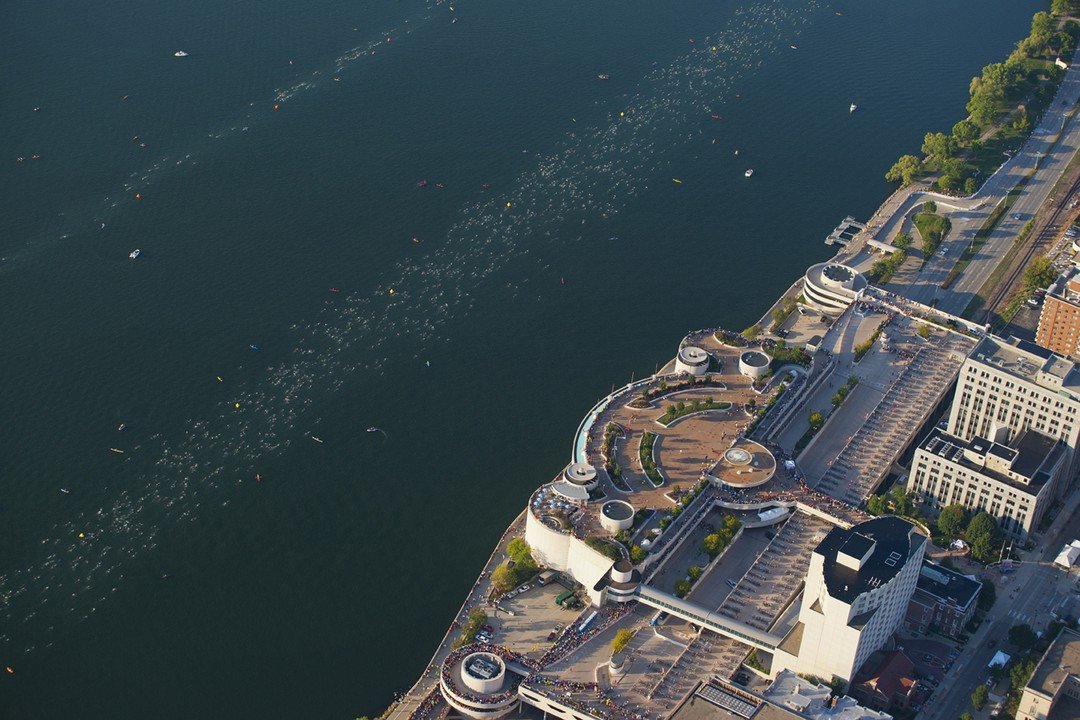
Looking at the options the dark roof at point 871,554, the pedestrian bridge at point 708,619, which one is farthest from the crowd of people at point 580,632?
the dark roof at point 871,554

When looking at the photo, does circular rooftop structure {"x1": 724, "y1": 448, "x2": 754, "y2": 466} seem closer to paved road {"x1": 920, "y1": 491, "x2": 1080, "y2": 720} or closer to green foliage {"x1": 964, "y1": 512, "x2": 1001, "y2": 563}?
green foliage {"x1": 964, "y1": 512, "x2": 1001, "y2": 563}

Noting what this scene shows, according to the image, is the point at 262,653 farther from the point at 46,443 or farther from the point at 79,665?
the point at 46,443

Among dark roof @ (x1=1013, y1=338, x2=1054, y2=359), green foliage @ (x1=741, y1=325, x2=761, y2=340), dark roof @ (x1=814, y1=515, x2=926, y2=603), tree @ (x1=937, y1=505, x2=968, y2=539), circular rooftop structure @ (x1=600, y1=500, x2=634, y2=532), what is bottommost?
tree @ (x1=937, y1=505, x2=968, y2=539)

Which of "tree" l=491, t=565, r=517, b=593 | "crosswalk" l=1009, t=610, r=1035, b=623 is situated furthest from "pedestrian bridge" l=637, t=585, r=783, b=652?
"crosswalk" l=1009, t=610, r=1035, b=623

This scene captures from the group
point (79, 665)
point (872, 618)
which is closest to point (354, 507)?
point (79, 665)

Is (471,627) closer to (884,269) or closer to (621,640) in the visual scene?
(621,640)
